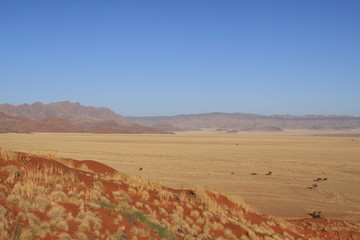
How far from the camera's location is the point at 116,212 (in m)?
7.92

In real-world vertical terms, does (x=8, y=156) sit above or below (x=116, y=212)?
above

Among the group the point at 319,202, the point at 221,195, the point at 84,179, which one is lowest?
the point at 319,202

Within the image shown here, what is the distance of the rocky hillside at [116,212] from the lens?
6.59 m

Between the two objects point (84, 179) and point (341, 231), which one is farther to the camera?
point (341, 231)

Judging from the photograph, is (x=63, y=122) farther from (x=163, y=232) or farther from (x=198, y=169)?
(x=163, y=232)

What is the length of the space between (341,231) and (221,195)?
12.6ft

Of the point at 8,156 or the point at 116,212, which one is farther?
the point at 8,156

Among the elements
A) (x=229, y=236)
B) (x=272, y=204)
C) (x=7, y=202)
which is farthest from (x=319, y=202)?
(x=7, y=202)

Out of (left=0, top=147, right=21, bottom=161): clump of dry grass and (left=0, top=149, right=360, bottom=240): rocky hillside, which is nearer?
(left=0, top=149, right=360, bottom=240): rocky hillside

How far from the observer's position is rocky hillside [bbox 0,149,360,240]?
6.59 m

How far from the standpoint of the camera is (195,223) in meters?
9.18

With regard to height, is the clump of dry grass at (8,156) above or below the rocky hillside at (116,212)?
above

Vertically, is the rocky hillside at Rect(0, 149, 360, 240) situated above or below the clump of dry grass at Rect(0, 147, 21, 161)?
below

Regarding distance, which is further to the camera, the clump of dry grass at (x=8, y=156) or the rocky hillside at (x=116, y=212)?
the clump of dry grass at (x=8, y=156)
